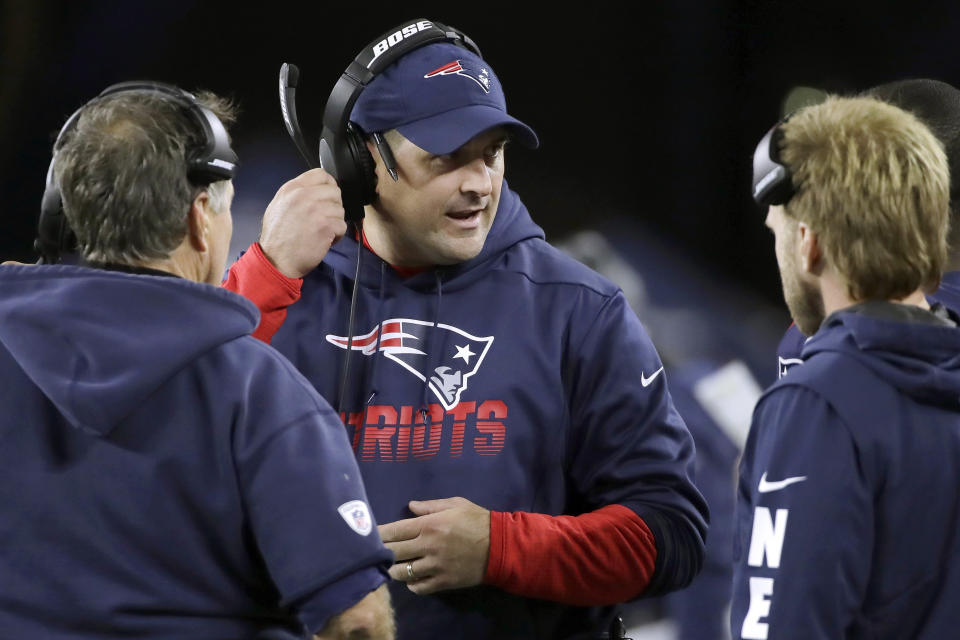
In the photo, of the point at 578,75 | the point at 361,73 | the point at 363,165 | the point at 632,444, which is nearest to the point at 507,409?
the point at 632,444

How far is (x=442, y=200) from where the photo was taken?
162 cm

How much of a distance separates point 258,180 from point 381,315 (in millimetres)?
1095

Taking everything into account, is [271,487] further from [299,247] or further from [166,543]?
[299,247]

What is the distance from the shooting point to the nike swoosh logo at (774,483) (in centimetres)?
109

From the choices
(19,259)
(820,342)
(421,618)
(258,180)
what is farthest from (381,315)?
(19,259)

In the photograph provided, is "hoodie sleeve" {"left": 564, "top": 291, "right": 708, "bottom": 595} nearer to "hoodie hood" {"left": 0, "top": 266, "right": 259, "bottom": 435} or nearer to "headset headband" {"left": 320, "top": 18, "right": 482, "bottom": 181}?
"headset headband" {"left": 320, "top": 18, "right": 482, "bottom": 181}

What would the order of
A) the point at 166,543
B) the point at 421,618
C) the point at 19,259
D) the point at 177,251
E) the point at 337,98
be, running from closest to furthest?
the point at 166,543 → the point at 177,251 → the point at 421,618 → the point at 337,98 → the point at 19,259

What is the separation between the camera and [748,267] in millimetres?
2703

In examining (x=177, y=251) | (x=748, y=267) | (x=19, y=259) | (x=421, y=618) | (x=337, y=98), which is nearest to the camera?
(x=177, y=251)

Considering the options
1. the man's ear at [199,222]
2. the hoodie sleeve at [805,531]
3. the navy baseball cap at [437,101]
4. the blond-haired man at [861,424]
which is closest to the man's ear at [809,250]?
the blond-haired man at [861,424]

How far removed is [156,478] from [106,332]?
148 mm

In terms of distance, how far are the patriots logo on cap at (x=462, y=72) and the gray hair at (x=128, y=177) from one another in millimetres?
530

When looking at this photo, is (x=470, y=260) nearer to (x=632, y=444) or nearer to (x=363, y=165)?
(x=363, y=165)

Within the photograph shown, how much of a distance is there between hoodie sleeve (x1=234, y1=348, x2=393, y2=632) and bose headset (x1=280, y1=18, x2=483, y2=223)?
0.58m
